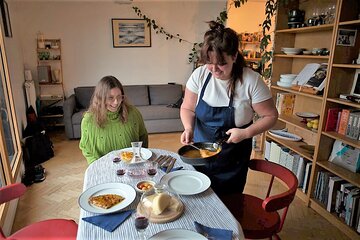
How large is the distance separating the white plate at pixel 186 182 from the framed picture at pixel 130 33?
375 centimetres

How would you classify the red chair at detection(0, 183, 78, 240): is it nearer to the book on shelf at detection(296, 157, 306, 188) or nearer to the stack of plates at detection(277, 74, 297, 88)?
the book on shelf at detection(296, 157, 306, 188)

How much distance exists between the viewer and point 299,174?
2.55 meters

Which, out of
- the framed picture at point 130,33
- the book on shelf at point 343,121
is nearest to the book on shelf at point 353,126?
the book on shelf at point 343,121

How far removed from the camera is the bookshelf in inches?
79.5

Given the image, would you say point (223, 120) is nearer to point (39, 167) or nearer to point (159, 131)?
point (39, 167)

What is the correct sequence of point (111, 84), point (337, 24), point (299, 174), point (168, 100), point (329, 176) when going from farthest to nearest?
point (168, 100) < point (299, 174) < point (329, 176) < point (337, 24) < point (111, 84)

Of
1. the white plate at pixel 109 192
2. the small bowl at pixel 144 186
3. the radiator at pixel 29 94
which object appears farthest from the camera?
the radiator at pixel 29 94

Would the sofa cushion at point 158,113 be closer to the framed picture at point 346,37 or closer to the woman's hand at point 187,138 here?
the framed picture at point 346,37

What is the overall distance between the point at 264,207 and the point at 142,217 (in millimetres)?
612

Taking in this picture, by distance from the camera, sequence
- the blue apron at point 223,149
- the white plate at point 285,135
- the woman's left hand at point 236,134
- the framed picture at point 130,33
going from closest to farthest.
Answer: the woman's left hand at point 236,134 < the blue apron at point 223,149 < the white plate at point 285,135 < the framed picture at point 130,33

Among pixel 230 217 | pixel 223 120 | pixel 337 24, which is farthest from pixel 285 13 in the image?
pixel 230 217

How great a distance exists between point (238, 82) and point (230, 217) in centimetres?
70

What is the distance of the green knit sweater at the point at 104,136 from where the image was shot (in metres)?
1.79

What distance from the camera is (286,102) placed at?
9.38ft
